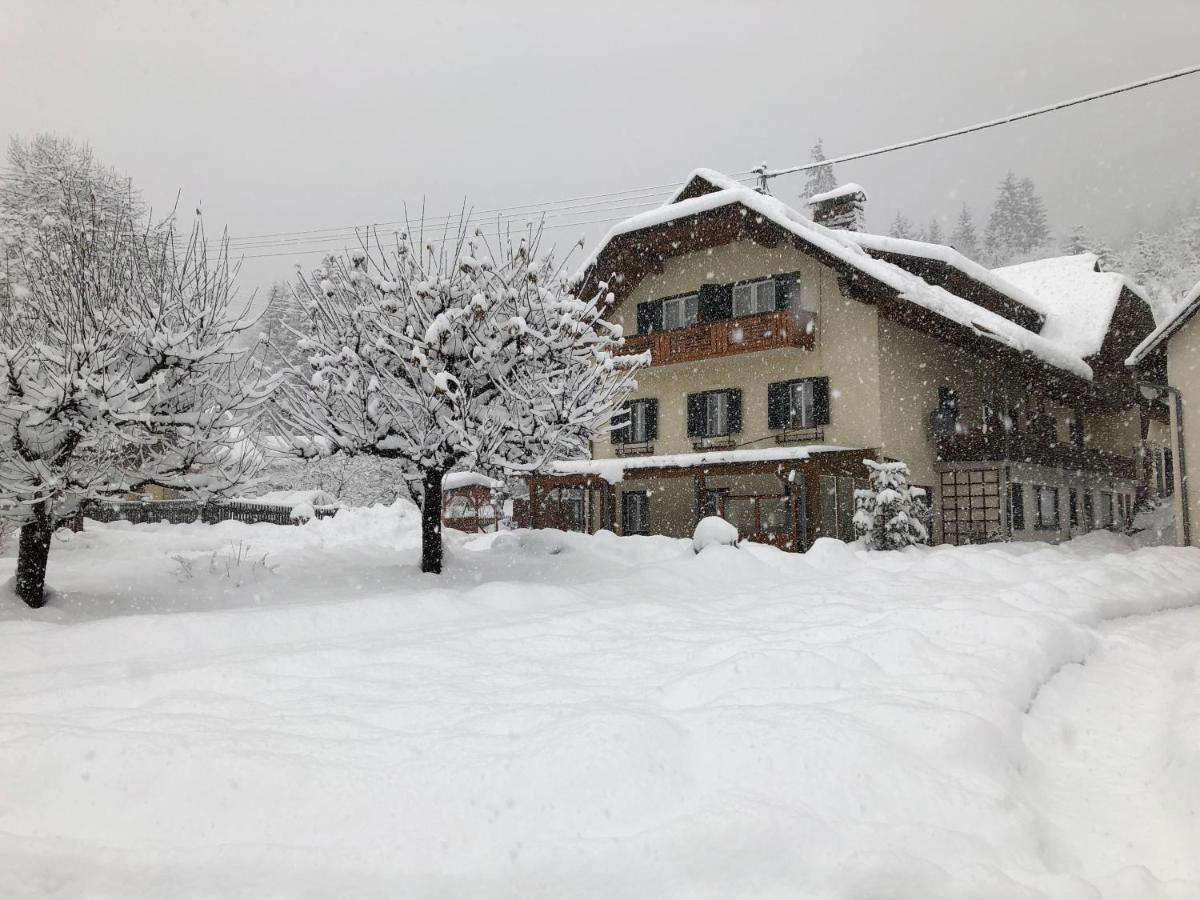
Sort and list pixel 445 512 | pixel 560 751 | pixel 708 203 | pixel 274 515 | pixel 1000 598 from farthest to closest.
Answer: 1. pixel 445 512
2. pixel 274 515
3. pixel 708 203
4. pixel 1000 598
5. pixel 560 751

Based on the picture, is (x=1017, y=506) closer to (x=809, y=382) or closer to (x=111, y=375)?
(x=809, y=382)

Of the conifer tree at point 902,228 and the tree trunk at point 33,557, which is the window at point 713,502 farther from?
the conifer tree at point 902,228

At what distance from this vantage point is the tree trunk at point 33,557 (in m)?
8.25

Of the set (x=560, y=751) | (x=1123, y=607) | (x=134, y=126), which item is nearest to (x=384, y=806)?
(x=560, y=751)

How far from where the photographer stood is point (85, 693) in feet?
16.7

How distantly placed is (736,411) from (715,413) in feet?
2.62

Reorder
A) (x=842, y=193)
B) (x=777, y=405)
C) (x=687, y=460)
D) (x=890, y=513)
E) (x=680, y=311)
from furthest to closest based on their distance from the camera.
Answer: (x=842, y=193)
(x=680, y=311)
(x=777, y=405)
(x=687, y=460)
(x=890, y=513)

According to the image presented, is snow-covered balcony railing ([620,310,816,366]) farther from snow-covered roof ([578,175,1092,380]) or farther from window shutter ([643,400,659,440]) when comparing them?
snow-covered roof ([578,175,1092,380])

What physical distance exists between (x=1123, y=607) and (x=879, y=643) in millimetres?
5281

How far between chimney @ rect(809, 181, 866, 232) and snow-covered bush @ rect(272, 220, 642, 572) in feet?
56.0

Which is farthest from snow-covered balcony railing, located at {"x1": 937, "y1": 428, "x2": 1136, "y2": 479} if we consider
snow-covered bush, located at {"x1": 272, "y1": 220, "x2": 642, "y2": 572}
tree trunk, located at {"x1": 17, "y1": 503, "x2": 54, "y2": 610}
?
tree trunk, located at {"x1": 17, "y1": 503, "x2": 54, "y2": 610}

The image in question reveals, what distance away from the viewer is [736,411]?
2102 cm

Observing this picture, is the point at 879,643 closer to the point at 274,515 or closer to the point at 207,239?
the point at 207,239

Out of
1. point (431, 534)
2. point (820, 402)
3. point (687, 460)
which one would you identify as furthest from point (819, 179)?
point (431, 534)
